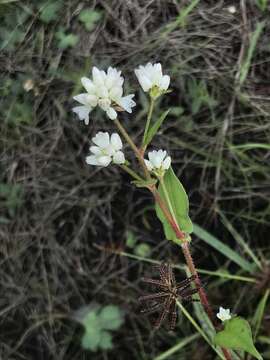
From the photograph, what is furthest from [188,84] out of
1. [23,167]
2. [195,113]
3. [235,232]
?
[23,167]

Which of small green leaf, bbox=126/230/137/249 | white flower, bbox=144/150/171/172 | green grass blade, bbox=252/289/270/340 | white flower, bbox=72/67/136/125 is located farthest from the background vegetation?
white flower, bbox=72/67/136/125

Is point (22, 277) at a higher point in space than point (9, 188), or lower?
lower

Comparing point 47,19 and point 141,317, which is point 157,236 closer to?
point 141,317

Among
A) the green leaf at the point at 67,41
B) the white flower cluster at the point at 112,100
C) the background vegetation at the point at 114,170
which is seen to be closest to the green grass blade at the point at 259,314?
the background vegetation at the point at 114,170

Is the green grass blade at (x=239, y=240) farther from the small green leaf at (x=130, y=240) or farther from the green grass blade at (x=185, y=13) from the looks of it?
the green grass blade at (x=185, y=13)

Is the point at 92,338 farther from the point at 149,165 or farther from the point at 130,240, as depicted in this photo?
the point at 149,165

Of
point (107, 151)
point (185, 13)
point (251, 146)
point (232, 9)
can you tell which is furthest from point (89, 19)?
point (107, 151)

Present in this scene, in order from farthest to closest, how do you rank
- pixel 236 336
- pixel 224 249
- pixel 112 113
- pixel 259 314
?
pixel 224 249
pixel 259 314
pixel 236 336
pixel 112 113
